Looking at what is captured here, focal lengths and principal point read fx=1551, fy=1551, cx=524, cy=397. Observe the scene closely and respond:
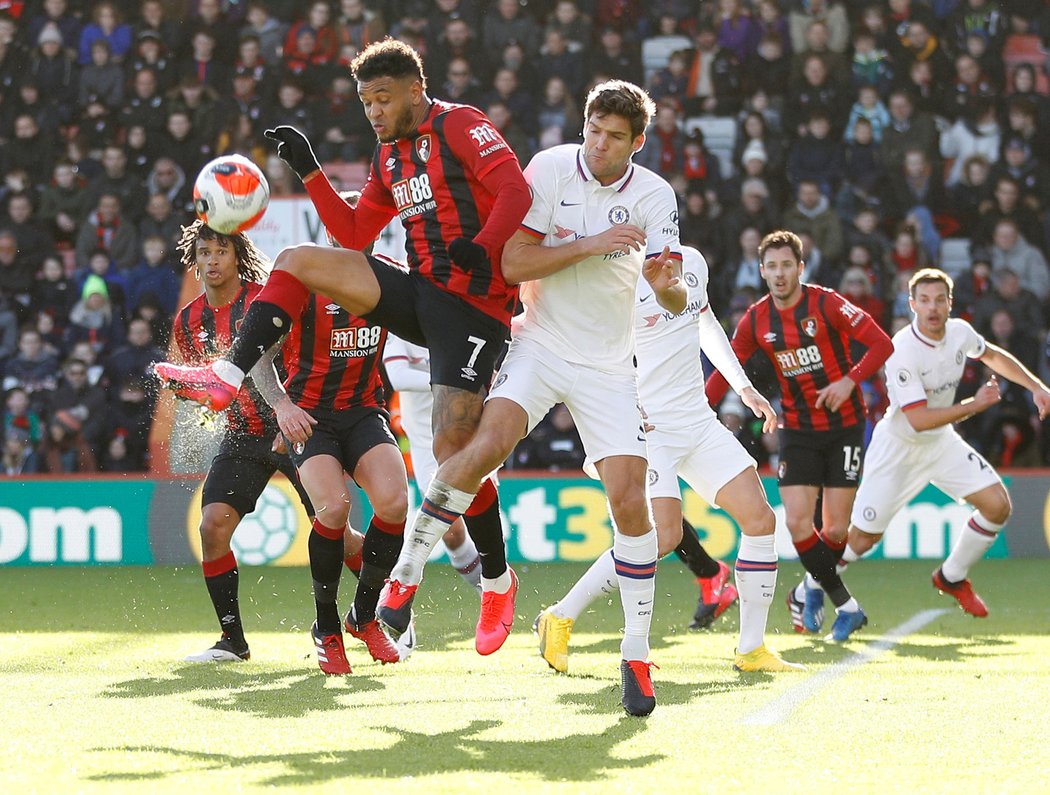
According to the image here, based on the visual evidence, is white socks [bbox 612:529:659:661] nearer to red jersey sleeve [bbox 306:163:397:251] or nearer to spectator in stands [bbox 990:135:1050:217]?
red jersey sleeve [bbox 306:163:397:251]

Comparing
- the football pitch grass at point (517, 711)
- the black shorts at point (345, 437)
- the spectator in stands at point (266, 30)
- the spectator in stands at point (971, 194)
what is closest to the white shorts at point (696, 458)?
the football pitch grass at point (517, 711)

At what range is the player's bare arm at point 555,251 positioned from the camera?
18.4ft

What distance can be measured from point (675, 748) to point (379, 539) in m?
2.33

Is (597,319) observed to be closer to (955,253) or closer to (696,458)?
(696,458)

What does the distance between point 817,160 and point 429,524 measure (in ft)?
36.3

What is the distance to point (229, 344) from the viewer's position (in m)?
7.27

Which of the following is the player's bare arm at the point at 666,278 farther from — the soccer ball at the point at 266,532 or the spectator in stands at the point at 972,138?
the spectator in stands at the point at 972,138

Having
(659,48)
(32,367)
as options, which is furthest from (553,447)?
(659,48)

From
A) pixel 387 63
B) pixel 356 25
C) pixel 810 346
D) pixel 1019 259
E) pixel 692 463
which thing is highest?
pixel 356 25

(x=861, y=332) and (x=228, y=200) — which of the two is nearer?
(x=228, y=200)

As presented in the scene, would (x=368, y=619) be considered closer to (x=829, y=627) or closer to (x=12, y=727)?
(x=12, y=727)

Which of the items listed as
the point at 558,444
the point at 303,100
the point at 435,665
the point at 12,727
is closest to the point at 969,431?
the point at 558,444

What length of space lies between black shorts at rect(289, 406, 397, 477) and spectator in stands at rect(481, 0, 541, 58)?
1050cm

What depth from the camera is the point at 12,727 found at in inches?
204
